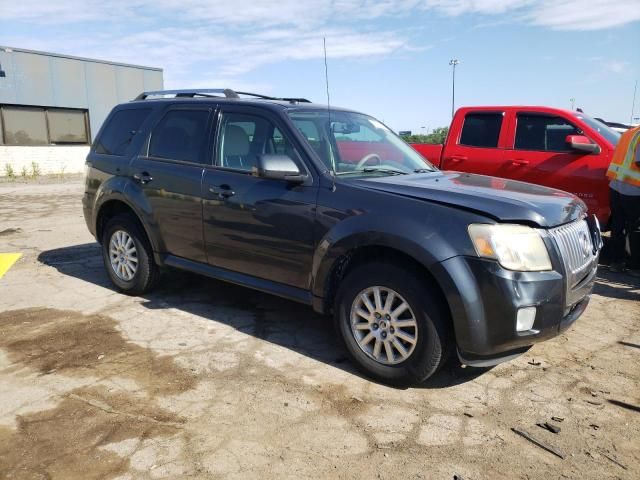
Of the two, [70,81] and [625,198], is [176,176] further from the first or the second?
[70,81]

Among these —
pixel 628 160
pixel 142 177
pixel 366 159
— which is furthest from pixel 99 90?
pixel 628 160

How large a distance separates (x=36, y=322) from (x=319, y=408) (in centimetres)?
288

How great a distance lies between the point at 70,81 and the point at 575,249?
20781 mm

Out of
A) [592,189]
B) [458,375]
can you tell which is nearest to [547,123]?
[592,189]

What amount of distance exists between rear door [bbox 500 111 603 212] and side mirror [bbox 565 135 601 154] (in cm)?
8

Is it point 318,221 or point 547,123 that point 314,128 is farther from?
point 547,123

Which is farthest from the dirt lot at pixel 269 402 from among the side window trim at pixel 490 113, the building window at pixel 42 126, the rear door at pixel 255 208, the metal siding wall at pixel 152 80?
the metal siding wall at pixel 152 80

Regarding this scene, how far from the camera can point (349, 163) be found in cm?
412

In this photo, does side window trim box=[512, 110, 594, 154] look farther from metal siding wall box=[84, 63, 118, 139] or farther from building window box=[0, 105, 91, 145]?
building window box=[0, 105, 91, 145]

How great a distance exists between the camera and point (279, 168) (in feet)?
12.4

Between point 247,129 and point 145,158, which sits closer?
point 247,129

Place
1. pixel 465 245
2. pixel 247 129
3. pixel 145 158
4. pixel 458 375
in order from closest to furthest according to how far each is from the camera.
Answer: pixel 465 245, pixel 458 375, pixel 247 129, pixel 145 158

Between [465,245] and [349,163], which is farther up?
[349,163]

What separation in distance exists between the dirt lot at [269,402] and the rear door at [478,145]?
2695 mm
